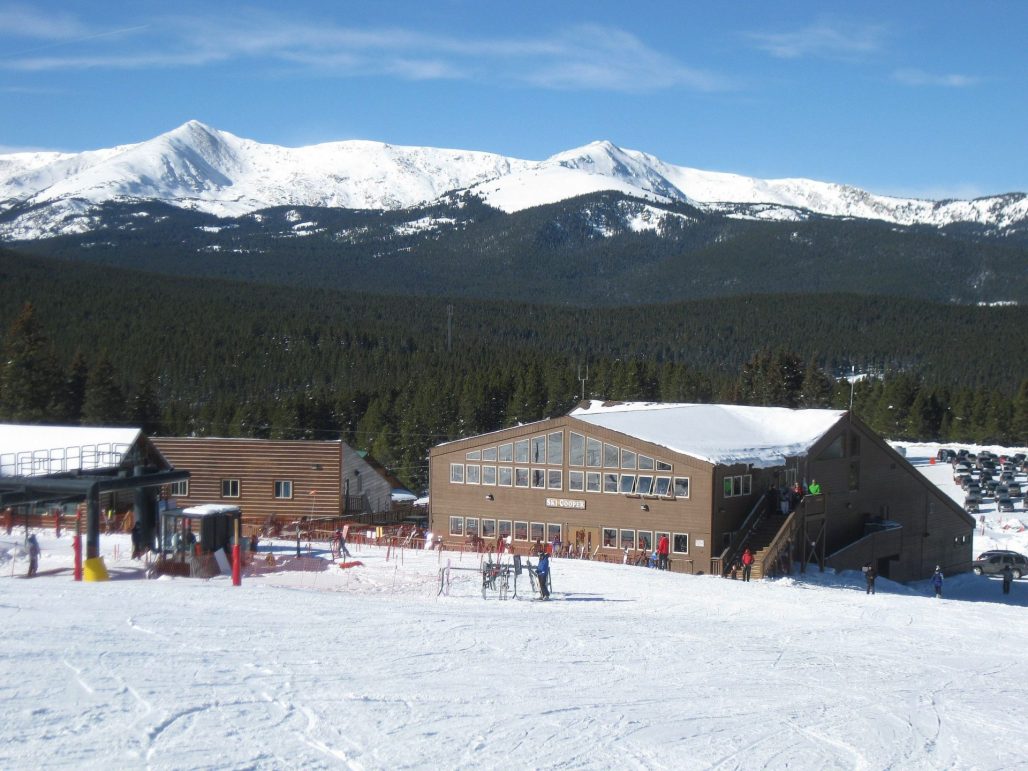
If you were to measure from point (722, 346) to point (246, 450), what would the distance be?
14406 centimetres

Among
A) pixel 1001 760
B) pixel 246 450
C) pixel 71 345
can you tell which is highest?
pixel 71 345

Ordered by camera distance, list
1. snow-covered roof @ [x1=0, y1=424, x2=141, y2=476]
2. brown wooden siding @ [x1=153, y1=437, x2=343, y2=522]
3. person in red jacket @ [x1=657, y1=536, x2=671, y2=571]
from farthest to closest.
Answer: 1. brown wooden siding @ [x1=153, y1=437, x2=343, y2=522]
2. snow-covered roof @ [x1=0, y1=424, x2=141, y2=476]
3. person in red jacket @ [x1=657, y1=536, x2=671, y2=571]

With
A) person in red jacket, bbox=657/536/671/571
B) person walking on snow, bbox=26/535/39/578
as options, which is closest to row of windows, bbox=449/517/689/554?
person in red jacket, bbox=657/536/671/571

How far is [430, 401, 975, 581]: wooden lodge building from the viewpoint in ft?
109

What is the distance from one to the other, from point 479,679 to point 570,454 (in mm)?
20747

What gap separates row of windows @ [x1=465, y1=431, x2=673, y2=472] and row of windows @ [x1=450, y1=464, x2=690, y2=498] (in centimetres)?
26

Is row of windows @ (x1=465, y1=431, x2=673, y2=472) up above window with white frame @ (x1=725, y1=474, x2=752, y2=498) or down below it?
above

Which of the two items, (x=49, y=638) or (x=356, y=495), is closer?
(x=49, y=638)

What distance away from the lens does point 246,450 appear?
39312 millimetres

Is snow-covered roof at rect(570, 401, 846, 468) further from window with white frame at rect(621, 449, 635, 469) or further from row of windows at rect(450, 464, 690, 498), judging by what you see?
row of windows at rect(450, 464, 690, 498)

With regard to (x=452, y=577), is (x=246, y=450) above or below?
above

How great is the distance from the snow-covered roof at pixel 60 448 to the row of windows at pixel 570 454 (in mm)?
11062

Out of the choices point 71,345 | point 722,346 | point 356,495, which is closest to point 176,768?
point 356,495

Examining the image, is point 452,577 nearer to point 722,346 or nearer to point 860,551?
point 860,551
